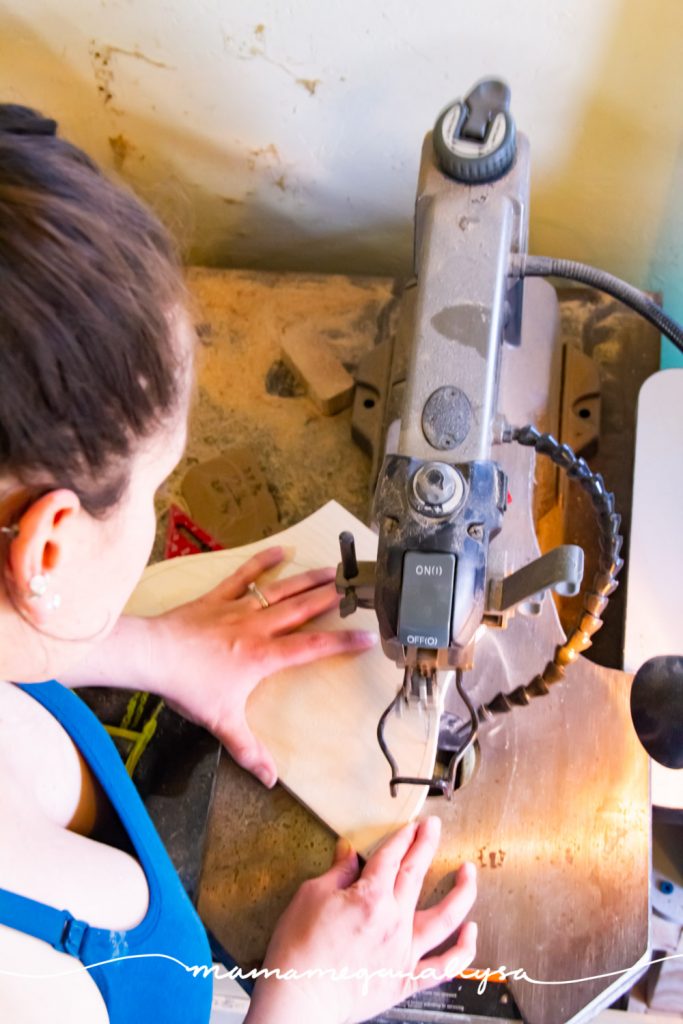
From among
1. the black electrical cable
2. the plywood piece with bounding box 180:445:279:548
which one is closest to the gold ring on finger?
the plywood piece with bounding box 180:445:279:548

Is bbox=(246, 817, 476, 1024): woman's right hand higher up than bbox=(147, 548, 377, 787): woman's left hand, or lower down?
lower down

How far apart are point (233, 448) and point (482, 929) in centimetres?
61

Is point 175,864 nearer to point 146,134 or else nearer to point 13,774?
point 13,774

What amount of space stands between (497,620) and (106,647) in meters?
0.40

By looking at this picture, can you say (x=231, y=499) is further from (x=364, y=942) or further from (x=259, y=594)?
(x=364, y=942)

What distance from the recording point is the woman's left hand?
85 cm

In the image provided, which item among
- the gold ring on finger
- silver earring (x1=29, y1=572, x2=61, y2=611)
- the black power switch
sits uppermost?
the gold ring on finger

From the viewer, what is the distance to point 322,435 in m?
1.12

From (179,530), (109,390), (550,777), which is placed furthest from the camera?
(179,530)

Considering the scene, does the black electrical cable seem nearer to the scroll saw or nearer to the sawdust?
the scroll saw

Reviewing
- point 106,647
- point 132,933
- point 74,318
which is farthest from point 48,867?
point 74,318

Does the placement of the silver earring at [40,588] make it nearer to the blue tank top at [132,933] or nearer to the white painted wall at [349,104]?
the blue tank top at [132,933]

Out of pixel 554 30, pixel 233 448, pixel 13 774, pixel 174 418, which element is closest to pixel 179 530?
pixel 233 448

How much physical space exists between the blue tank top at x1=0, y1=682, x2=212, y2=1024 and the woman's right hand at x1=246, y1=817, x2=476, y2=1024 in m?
0.06
